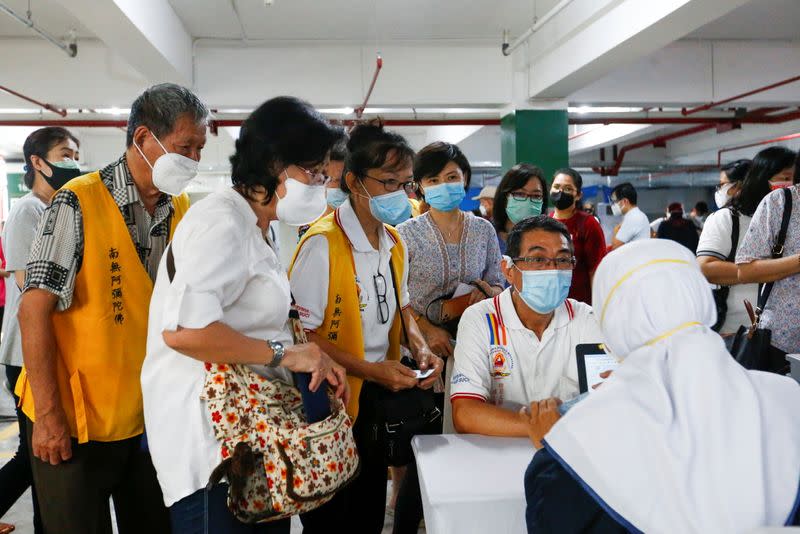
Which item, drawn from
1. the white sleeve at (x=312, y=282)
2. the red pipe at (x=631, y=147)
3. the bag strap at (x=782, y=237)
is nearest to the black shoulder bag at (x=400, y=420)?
the white sleeve at (x=312, y=282)

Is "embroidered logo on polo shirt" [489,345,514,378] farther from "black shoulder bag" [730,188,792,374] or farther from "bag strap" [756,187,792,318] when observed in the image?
"bag strap" [756,187,792,318]

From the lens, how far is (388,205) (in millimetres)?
2117

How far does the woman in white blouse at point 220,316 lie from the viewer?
1.24m

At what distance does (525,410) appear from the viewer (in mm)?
1703

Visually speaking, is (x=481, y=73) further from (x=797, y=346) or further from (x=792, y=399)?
(x=792, y=399)

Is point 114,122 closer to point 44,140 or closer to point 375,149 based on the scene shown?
point 44,140

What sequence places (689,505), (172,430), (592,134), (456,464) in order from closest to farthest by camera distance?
(689,505) → (172,430) → (456,464) → (592,134)

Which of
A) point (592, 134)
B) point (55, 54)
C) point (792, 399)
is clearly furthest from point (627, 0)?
point (592, 134)

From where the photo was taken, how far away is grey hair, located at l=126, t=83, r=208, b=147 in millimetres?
1681

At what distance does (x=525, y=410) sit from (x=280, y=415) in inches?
28.5

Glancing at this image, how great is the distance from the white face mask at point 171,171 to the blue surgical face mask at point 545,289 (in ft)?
3.60

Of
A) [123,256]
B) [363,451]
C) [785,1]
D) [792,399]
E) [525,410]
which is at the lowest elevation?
[363,451]

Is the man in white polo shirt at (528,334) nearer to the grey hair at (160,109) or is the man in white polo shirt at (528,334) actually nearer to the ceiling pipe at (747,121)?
the grey hair at (160,109)

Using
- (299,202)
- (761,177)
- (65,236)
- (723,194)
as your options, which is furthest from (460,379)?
(723,194)
